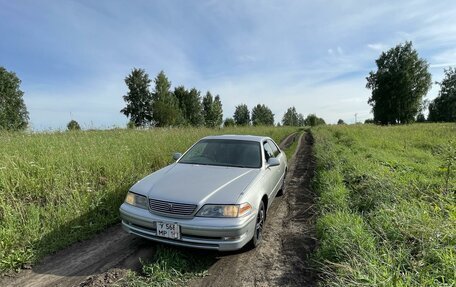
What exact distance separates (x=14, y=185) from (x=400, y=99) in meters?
59.4

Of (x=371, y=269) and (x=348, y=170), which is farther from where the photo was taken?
(x=348, y=170)

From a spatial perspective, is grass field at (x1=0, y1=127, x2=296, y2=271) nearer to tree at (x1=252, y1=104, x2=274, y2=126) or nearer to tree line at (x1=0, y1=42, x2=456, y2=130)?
tree line at (x1=0, y1=42, x2=456, y2=130)

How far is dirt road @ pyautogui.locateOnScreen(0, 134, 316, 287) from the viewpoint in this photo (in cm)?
301

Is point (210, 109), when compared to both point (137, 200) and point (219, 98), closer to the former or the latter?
point (219, 98)

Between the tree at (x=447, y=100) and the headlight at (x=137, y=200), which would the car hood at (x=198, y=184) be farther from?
the tree at (x=447, y=100)

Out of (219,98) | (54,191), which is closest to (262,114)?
(219,98)

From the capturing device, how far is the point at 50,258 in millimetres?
3508

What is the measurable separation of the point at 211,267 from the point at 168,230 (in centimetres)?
75

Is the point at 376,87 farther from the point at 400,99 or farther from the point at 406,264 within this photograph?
the point at 406,264

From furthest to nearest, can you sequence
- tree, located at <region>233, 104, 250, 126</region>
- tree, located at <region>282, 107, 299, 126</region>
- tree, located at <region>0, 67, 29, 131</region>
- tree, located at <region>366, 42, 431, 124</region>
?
tree, located at <region>282, 107, 299, 126</region> → tree, located at <region>233, 104, 250, 126</region> → tree, located at <region>366, 42, 431, 124</region> → tree, located at <region>0, 67, 29, 131</region>

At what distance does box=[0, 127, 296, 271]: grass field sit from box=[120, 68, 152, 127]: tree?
131ft

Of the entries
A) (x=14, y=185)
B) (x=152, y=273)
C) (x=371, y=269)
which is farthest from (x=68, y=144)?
(x=371, y=269)

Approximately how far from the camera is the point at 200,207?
10.4 feet

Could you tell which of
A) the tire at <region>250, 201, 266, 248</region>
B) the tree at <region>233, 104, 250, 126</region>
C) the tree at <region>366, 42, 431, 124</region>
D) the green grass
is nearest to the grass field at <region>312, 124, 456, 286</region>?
the tire at <region>250, 201, 266, 248</region>
